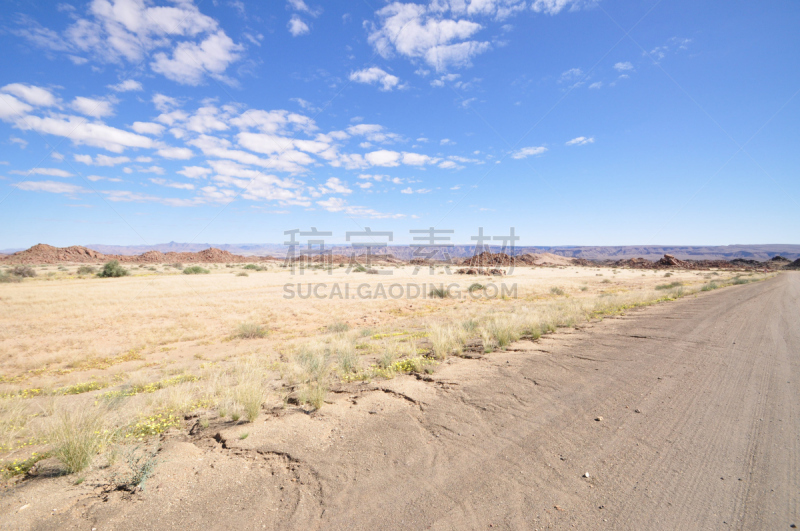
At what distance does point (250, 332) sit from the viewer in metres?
12.9

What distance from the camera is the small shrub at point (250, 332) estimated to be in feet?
42.1

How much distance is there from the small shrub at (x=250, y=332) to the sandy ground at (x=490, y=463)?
831 cm

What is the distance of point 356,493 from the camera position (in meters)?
3.30

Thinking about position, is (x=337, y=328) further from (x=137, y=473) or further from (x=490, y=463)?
(x=490, y=463)

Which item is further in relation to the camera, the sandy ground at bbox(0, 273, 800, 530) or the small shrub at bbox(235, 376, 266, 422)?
the small shrub at bbox(235, 376, 266, 422)

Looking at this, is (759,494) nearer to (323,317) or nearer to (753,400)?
(753,400)

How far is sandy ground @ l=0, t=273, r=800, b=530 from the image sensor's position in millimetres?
2949

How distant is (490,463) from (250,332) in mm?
11527

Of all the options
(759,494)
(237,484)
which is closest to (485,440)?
(759,494)

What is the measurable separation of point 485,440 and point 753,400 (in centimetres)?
456

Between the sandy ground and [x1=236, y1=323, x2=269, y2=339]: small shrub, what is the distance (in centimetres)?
831

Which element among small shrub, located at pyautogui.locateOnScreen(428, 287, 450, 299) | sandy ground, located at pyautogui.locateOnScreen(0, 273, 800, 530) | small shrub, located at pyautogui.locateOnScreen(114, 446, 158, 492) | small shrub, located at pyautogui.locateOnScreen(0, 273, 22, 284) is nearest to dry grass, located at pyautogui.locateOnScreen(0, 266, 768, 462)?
small shrub, located at pyautogui.locateOnScreen(114, 446, 158, 492)

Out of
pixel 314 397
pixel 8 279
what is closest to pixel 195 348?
pixel 314 397

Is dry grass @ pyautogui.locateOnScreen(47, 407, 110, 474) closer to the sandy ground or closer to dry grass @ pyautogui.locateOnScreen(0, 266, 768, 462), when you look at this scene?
dry grass @ pyautogui.locateOnScreen(0, 266, 768, 462)
